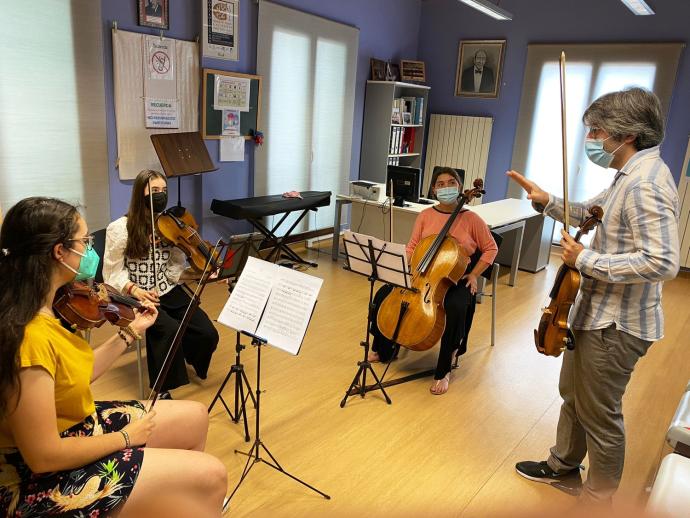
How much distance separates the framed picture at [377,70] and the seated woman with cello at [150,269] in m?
4.35

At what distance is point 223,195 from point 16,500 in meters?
3.93

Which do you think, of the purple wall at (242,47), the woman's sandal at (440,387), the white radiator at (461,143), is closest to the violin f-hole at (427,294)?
the woman's sandal at (440,387)

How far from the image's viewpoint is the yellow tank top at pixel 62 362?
1.36m

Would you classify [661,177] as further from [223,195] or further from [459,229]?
[223,195]

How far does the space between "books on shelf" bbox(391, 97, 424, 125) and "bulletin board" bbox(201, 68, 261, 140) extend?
203 cm

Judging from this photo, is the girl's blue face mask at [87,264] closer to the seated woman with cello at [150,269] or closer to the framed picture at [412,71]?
A: the seated woman with cello at [150,269]

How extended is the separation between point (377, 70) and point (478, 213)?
109 inches

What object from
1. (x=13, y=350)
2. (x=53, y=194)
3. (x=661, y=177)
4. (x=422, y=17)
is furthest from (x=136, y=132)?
(x=422, y=17)

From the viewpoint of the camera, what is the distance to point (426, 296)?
2908 mm

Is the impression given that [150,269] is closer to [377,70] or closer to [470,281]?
[470,281]

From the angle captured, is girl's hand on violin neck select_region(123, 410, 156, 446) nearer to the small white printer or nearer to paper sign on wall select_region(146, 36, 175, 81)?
paper sign on wall select_region(146, 36, 175, 81)

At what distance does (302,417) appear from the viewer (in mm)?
2781

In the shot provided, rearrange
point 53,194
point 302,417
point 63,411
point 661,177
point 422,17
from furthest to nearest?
point 422,17
point 53,194
point 302,417
point 661,177
point 63,411

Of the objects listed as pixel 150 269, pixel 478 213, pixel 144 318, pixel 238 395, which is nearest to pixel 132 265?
pixel 150 269
